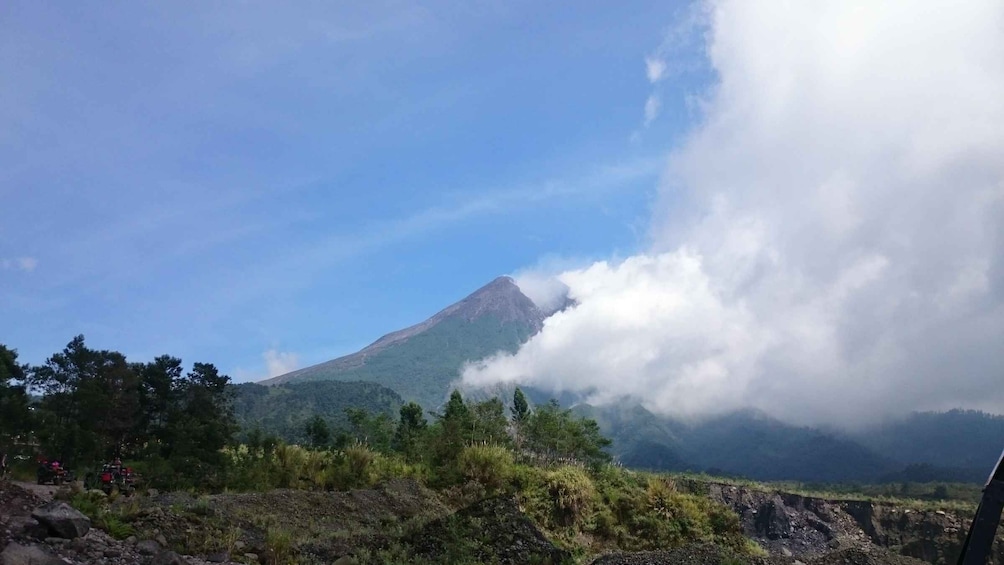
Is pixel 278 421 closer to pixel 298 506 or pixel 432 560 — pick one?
pixel 298 506

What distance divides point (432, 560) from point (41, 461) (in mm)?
11415

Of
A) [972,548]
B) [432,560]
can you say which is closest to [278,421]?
[432,560]

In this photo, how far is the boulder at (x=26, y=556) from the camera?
15.3 feet

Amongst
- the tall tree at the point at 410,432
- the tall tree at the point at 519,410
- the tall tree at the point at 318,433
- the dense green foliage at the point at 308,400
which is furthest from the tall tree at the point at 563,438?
the dense green foliage at the point at 308,400

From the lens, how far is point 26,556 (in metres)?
4.81

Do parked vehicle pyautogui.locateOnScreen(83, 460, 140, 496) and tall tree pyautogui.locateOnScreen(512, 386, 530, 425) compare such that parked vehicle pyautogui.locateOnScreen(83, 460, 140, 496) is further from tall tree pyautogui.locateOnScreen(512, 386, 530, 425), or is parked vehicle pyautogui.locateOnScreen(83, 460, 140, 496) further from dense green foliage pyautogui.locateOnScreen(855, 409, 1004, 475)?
dense green foliage pyautogui.locateOnScreen(855, 409, 1004, 475)

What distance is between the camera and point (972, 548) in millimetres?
2227

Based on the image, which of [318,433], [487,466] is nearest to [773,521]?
Answer: [318,433]

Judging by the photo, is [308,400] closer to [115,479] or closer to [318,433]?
[318,433]

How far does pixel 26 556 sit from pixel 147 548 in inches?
67.5

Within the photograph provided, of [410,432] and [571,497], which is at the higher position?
[410,432]

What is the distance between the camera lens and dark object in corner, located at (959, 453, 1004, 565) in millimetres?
2213

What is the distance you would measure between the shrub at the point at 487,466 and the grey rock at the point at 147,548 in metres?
10.2

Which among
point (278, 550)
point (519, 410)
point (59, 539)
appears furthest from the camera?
point (519, 410)
